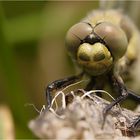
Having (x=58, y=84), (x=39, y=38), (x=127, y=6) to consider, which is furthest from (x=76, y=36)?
(x=39, y=38)

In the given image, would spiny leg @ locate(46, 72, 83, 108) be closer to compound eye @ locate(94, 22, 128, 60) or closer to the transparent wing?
compound eye @ locate(94, 22, 128, 60)

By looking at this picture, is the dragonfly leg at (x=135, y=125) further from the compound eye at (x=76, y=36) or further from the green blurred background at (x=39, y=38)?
the green blurred background at (x=39, y=38)

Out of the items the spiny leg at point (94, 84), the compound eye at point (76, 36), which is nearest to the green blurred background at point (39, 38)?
the spiny leg at point (94, 84)

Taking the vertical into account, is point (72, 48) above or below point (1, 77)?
above

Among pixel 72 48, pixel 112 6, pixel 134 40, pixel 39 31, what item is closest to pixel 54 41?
pixel 39 31

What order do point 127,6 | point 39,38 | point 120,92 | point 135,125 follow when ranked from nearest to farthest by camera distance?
point 135,125 → point 120,92 → point 127,6 → point 39,38

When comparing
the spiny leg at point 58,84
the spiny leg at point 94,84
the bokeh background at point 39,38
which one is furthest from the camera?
the bokeh background at point 39,38

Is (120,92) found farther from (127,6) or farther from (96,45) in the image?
(127,6)

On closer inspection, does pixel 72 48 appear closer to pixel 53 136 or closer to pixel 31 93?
pixel 53 136
